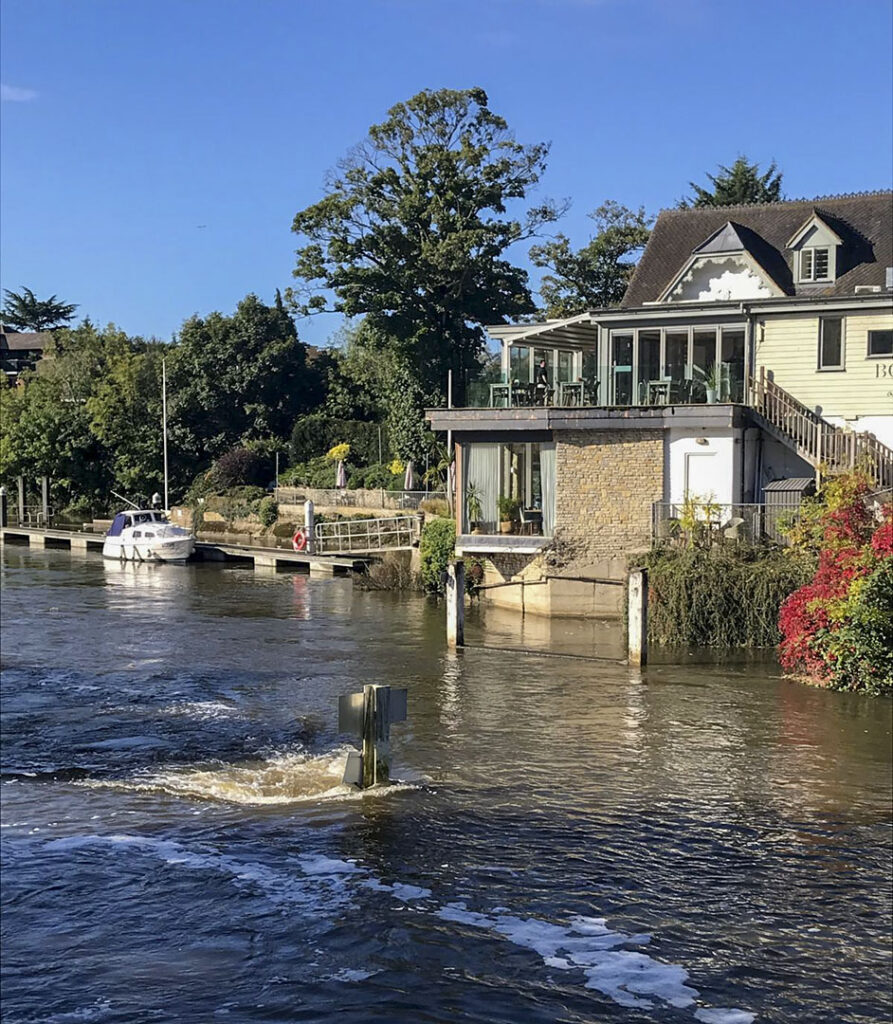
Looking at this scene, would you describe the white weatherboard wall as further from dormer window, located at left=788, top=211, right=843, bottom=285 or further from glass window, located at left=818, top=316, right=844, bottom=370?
dormer window, located at left=788, top=211, right=843, bottom=285

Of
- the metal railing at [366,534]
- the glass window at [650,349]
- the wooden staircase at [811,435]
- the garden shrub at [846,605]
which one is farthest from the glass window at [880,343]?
the metal railing at [366,534]

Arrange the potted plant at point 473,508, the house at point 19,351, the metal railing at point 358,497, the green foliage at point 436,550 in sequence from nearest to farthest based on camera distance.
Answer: the potted plant at point 473,508, the green foliage at point 436,550, the metal railing at point 358,497, the house at point 19,351

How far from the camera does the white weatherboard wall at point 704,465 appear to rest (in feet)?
108

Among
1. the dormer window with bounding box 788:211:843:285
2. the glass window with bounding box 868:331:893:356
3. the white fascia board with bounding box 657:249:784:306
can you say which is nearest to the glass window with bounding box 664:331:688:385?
the white fascia board with bounding box 657:249:784:306

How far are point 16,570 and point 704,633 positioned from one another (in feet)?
103

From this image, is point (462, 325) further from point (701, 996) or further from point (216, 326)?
point (701, 996)

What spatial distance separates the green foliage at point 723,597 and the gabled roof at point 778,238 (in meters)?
11.6

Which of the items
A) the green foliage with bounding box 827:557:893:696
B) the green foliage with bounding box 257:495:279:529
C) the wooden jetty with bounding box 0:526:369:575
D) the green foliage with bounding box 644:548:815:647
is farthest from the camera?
the green foliage with bounding box 257:495:279:529

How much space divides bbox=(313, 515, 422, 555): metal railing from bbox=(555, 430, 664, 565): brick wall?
12.0m

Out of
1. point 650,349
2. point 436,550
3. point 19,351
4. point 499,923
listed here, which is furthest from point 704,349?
point 19,351

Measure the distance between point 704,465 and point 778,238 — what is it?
972 centimetres

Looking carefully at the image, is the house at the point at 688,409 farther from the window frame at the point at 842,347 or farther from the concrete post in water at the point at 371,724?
Result: the concrete post in water at the point at 371,724

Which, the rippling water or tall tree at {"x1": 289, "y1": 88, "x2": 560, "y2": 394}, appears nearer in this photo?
the rippling water

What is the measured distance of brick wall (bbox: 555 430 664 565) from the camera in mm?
33188
